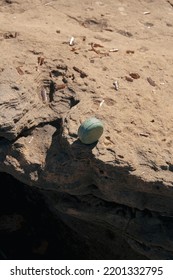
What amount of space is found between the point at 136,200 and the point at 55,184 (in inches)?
18.2

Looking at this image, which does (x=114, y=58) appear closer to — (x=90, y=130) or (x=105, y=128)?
(x=105, y=128)

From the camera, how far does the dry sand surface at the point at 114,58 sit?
3055 mm

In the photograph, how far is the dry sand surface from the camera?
10.0ft

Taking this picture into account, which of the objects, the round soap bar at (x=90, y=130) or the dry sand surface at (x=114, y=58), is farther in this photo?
the dry sand surface at (x=114, y=58)

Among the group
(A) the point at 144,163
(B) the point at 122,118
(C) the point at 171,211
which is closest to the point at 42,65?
(B) the point at 122,118

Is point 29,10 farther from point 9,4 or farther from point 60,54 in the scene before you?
point 60,54

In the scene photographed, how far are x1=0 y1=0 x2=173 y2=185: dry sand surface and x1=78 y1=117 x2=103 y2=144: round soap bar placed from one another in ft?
0.28

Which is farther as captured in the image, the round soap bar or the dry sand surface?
the dry sand surface

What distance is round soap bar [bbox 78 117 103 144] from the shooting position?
2914 mm

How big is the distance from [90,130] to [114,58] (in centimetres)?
84

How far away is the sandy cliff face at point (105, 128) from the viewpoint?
9.85 feet

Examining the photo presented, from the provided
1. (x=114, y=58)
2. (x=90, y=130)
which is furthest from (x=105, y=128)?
(x=114, y=58)

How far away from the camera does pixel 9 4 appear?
4.13 meters

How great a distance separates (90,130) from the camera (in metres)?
2.91
